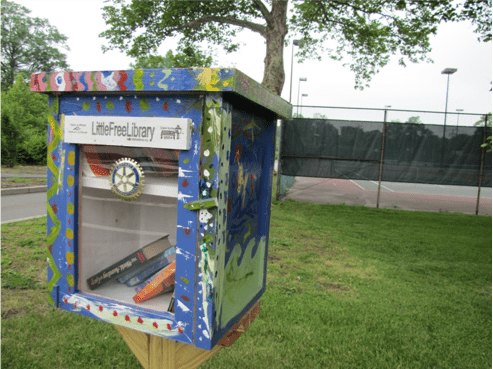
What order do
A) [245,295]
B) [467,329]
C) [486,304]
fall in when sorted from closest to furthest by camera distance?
[245,295] < [467,329] < [486,304]

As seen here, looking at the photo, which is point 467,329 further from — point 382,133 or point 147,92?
point 382,133

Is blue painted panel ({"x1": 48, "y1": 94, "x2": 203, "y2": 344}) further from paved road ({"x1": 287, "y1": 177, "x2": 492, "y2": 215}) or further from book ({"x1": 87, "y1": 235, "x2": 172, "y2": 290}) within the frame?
paved road ({"x1": 287, "y1": 177, "x2": 492, "y2": 215})

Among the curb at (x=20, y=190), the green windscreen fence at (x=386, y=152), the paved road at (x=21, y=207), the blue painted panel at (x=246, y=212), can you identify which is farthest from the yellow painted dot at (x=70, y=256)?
the curb at (x=20, y=190)

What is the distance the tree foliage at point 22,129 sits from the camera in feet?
44.4

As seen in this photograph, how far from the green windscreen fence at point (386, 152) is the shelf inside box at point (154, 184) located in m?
8.23

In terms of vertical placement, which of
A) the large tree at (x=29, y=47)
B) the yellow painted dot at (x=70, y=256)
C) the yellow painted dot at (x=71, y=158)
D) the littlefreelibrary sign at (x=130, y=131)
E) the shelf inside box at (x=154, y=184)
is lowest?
the yellow painted dot at (x=70, y=256)

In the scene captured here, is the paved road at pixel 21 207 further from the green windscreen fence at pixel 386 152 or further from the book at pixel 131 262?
the green windscreen fence at pixel 386 152

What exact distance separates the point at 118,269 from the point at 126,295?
0.40ft

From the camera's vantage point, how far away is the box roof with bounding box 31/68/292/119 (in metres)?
0.99

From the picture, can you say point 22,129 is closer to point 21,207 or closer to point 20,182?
point 20,182

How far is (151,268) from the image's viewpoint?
4.87 ft

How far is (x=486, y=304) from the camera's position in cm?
373

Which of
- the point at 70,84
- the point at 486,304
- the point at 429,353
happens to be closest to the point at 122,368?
the point at 70,84

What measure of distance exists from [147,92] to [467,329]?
3.32 metres
